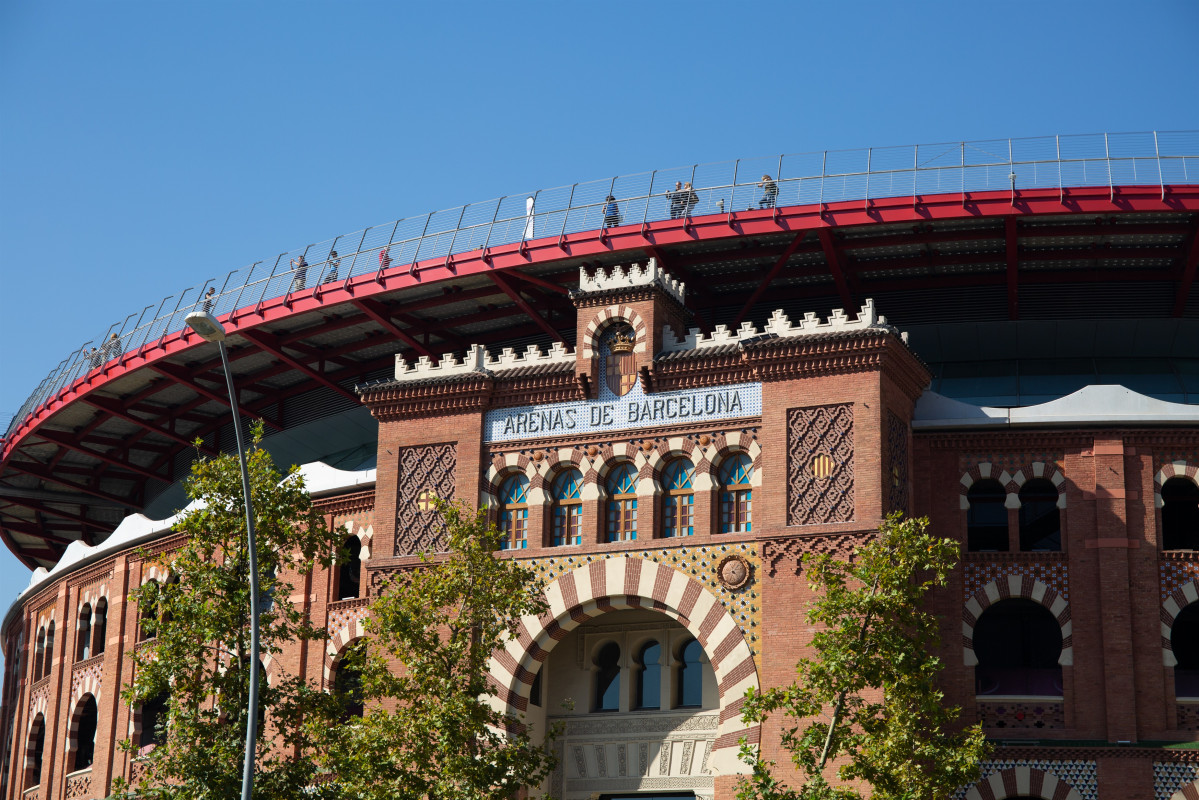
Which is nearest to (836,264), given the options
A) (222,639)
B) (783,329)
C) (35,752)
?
(783,329)

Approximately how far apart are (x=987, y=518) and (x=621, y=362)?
873 centimetres

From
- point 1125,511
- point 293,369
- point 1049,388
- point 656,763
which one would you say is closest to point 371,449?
point 293,369

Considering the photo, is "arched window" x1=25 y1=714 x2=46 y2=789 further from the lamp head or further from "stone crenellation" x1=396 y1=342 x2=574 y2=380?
the lamp head

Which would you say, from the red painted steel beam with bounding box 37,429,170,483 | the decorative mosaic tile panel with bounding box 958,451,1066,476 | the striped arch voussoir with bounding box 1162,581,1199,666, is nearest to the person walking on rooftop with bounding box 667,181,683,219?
the decorative mosaic tile panel with bounding box 958,451,1066,476

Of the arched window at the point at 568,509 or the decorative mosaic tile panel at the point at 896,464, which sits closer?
the decorative mosaic tile panel at the point at 896,464

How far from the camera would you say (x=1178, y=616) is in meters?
33.0

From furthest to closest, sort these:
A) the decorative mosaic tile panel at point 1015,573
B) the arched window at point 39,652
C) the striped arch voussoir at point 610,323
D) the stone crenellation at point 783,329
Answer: the arched window at point 39,652 → the striped arch voussoir at point 610,323 → the decorative mosaic tile panel at point 1015,573 → the stone crenellation at point 783,329

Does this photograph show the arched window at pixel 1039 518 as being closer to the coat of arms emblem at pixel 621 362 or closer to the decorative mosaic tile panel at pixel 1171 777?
the decorative mosaic tile panel at pixel 1171 777

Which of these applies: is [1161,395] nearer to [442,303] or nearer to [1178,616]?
[1178,616]

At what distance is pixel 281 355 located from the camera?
139 ft

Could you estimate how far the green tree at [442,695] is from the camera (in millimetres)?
26422

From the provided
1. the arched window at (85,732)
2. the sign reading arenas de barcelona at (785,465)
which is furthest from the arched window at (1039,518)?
the arched window at (85,732)

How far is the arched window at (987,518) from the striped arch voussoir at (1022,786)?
5.00 m

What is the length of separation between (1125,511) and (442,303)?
17646mm
